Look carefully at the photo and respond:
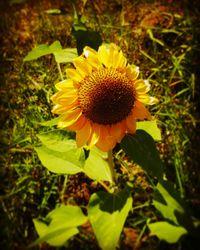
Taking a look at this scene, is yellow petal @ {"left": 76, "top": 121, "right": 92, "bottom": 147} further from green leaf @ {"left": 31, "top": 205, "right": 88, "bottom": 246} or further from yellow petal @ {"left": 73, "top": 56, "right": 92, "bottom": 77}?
green leaf @ {"left": 31, "top": 205, "right": 88, "bottom": 246}

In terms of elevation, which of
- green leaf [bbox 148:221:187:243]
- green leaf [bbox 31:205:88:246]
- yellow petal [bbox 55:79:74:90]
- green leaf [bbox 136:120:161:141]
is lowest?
green leaf [bbox 148:221:187:243]

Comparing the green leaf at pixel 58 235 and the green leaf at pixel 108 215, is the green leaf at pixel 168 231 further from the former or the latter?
the green leaf at pixel 58 235

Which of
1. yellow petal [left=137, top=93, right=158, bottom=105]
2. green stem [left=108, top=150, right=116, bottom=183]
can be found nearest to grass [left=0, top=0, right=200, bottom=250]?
green stem [left=108, top=150, right=116, bottom=183]

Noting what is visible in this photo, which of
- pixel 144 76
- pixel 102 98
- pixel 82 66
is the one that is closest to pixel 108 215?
pixel 102 98

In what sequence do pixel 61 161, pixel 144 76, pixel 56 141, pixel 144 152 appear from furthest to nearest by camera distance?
pixel 144 76, pixel 61 161, pixel 56 141, pixel 144 152

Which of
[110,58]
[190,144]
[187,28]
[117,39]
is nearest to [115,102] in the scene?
[110,58]

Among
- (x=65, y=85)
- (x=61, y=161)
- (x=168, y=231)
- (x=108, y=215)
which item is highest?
(x=65, y=85)

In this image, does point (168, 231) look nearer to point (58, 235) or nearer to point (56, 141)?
point (58, 235)

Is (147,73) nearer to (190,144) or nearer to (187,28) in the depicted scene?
(187,28)
